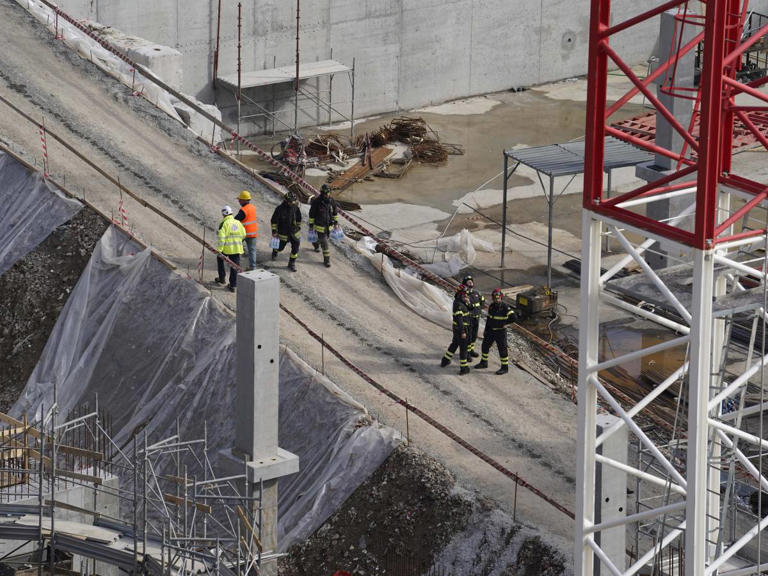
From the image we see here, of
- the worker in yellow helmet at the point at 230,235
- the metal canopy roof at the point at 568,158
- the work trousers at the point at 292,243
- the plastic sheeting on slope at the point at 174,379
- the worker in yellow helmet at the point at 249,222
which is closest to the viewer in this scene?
the plastic sheeting on slope at the point at 174,379

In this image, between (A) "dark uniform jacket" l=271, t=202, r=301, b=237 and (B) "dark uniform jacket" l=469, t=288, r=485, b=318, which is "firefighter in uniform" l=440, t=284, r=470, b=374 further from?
(A) "dark uniform jacket" l=271, t=202, r=301, b=237

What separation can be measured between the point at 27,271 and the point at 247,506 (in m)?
9.24

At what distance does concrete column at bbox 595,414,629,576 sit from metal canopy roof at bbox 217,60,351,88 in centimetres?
2409

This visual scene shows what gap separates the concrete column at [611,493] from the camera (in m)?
18.9

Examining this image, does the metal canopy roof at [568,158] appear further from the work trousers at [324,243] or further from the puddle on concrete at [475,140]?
the work trousers at [324,243]

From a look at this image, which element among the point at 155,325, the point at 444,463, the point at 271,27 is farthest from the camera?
the point at 271,27

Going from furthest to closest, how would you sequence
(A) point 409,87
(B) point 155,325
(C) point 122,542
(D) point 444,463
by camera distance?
1. (A) point 409,87
2. (B) point 155,325
3. (D) point 444,463
4. (C) point 122,542

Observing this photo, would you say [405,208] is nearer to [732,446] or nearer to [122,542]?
[122,542]

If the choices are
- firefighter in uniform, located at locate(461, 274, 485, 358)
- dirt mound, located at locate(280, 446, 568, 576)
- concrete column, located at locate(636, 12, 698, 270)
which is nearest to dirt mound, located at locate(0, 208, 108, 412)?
firefighter in uniform, located at locate(461, 274, 485, 358)

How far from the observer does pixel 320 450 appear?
2473cm

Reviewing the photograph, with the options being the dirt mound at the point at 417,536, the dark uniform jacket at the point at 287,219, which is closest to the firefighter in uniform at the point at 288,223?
the dark uniform jacket at the point at 287,219

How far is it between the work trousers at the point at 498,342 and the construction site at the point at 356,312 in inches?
1.9

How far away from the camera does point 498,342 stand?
26.4 meters

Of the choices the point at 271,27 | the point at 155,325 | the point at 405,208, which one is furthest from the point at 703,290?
the point at 271,27
